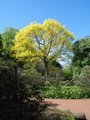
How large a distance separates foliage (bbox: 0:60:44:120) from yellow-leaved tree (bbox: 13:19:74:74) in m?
31.1

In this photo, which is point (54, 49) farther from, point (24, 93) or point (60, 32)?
point (24, 93)

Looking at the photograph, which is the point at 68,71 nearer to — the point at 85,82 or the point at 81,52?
the point at 81,52

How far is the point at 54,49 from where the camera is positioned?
40750 mm

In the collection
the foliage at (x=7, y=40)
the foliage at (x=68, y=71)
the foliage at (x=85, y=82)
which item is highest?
the foliage at (x=7, y=40)

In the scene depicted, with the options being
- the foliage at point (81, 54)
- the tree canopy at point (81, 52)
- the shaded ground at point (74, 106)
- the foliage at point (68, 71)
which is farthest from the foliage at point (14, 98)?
the foliage at point (68, 71)

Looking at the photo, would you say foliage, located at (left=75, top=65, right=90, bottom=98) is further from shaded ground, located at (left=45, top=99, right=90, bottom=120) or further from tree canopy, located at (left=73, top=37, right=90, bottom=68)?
tree canopy, located at (left=73, top=37, right=90, bottom=68)

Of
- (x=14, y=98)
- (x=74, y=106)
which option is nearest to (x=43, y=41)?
(x=74, y=106)

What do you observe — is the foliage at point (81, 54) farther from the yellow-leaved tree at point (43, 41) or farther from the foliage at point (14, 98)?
the foliage at point (14, 98)

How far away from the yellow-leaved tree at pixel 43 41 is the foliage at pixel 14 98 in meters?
31.1

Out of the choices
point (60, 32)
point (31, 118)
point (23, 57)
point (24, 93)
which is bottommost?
point (31, 118)

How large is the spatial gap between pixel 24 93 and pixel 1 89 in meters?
0.65

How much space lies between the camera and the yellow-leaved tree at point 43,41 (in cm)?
3978

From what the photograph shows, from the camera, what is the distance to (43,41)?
132 ft

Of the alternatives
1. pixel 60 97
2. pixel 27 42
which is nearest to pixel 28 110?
pixel 60 97
